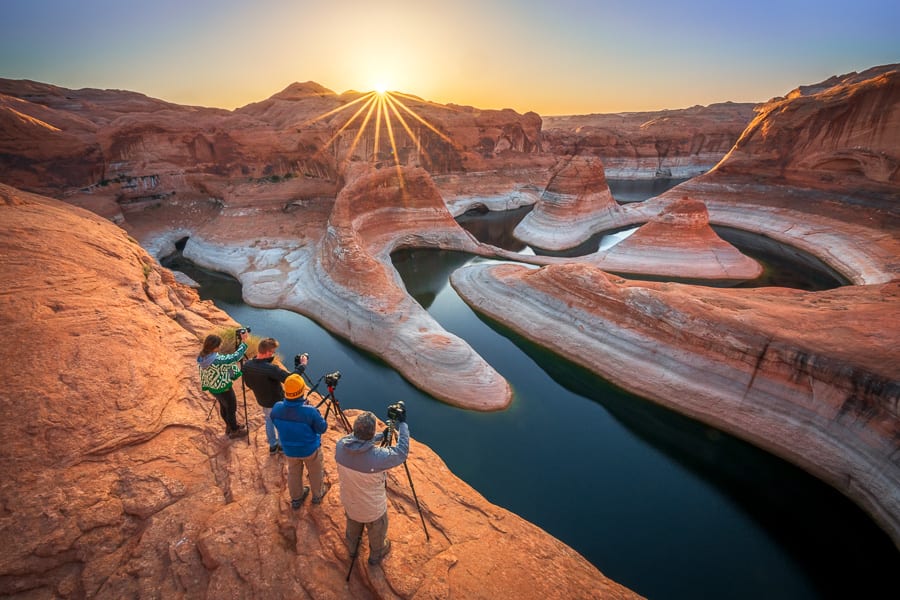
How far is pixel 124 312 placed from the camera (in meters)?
7.00

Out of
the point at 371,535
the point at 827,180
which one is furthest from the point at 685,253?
the point at 371,535

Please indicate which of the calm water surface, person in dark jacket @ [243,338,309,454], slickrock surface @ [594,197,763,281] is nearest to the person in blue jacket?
person in dark jacket @ [243,338,309,454]

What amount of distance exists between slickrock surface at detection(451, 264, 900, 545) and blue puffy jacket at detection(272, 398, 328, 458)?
9.01 m

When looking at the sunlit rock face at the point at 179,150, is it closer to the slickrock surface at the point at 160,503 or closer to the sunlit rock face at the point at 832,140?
the slickrock surface at the point at 160,503

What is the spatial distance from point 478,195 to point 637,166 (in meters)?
28.4

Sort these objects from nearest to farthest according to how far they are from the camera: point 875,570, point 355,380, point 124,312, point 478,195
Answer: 1. point 875,570
2. point 124,312
3. point 355,380
4. point 478,195

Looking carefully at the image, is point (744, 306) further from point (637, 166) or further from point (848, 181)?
point (637, 166)

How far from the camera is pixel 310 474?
404 centimetres

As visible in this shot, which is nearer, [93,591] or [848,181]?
[93,591]

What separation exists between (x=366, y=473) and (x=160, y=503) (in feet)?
8.67

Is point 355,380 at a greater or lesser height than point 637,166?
lesser

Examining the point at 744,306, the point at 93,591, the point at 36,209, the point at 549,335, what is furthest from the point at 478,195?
the point at 93,591

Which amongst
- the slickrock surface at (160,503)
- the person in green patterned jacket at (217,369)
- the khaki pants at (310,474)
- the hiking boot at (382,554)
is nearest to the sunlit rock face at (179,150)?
the slickrock surface at (160,503)

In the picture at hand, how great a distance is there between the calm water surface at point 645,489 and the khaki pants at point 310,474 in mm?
4314
